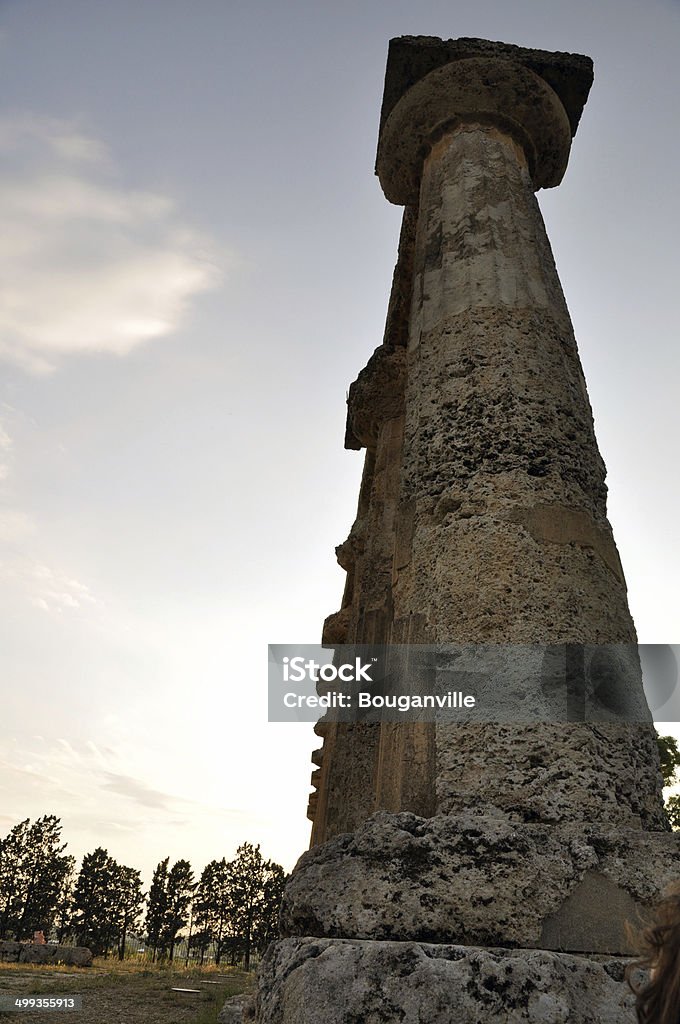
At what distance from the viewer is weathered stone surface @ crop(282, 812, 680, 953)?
5.68 ft

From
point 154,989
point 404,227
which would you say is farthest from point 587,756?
point 154,989

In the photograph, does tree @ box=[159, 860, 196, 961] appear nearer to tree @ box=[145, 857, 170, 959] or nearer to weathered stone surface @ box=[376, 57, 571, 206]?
tree @ box=[145, 857, 170, 959]

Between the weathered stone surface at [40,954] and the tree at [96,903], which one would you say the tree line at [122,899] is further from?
the weathered stone surface at [40,954]

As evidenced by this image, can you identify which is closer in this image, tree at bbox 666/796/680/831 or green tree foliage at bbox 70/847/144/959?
tree at bbox 666/796/680/831

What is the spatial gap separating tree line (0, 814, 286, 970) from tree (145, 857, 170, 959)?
0.20ft

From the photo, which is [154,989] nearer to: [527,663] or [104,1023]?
[104,1023]

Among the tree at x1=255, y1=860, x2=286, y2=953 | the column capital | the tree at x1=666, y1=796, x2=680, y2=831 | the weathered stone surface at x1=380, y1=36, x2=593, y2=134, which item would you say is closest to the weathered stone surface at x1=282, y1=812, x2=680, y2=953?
the column capital

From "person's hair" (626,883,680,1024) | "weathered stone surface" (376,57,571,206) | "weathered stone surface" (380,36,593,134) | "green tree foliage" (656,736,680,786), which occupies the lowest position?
"person's hair" (626,883,680,1024)

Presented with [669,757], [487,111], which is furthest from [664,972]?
[669,757]

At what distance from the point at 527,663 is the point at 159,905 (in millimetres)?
54404

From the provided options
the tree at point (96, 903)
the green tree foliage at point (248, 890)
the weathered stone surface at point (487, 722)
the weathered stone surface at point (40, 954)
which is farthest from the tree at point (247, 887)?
the weathered stone surface at point (487, 722)

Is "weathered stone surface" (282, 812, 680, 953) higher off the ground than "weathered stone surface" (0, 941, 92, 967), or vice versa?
"weathered stone surface" (282, 812, 680, 953)

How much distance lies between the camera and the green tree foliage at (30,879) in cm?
4378

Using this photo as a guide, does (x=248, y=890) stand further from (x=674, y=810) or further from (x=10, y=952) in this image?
(x=674, y=810)
